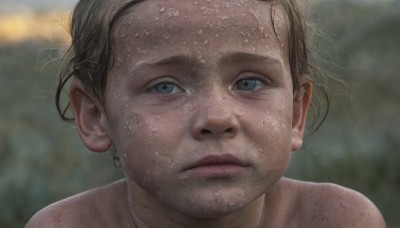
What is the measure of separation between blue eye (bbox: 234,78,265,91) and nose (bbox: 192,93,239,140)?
11 centimetres

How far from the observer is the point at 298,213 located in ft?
10.1

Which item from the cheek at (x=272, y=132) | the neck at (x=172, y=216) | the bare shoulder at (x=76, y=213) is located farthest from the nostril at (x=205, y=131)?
the bare shoulder at (x=76, y=213)

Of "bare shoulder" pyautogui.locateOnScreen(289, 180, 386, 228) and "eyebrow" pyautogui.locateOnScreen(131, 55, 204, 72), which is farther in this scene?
"bare shoulder" pyautogui.locateOnScreen(289, 180, 386, 228)

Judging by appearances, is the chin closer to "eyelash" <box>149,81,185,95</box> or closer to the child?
the child

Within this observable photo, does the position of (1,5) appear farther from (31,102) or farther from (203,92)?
(203,92)

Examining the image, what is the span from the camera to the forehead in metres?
2.53

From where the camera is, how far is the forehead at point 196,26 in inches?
99.6

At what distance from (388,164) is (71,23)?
2.52 meters

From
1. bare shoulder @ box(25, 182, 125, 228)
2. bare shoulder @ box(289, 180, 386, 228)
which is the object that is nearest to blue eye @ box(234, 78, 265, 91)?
bare shoulder @ box(289, 180, 386, 228)

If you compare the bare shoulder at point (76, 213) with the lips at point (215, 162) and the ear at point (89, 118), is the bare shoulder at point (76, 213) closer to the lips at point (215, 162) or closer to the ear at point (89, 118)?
the ear at point (89, 118)

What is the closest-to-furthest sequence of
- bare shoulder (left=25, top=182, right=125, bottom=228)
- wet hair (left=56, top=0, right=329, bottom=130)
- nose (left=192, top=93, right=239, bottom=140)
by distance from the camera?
nose (left=192, top=93, right=239, bottom=140)
wet hair (left=56, top=0, right=329, bottom=130)
bare shoulder (left=25, top=182, right=125, bottom=228)

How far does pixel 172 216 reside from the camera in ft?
9.36

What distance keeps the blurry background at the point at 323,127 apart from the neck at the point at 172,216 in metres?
1.47

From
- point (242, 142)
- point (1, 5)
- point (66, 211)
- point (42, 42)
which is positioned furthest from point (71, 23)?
point (1, 5)
